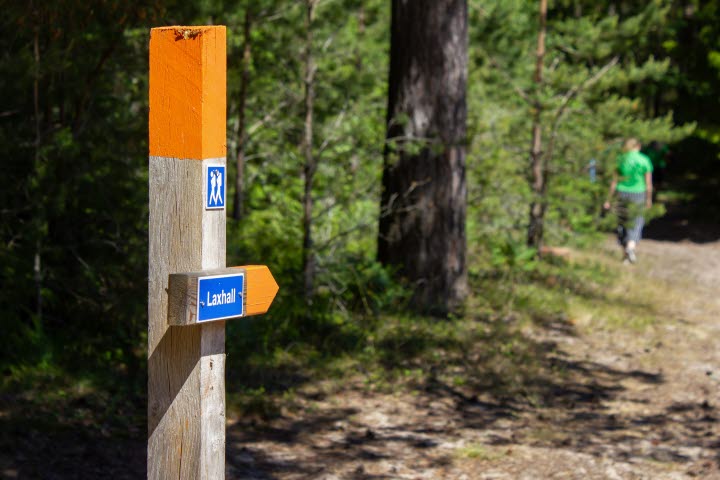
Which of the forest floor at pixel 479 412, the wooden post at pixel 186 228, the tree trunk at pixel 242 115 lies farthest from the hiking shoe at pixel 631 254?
the wooden post at pixel 186 228

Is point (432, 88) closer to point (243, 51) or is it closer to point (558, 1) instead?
point (243, 51)

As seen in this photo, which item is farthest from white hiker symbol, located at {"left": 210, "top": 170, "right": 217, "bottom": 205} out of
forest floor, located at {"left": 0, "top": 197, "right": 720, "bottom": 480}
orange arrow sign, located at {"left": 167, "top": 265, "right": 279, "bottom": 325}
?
forest floor, located at {"left": 0, "top": 197, "right": 720, "bottom": 480}

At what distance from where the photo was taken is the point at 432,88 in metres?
8.67

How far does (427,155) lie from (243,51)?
6.61ft

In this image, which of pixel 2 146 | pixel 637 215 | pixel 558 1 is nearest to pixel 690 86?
pixel 558 1

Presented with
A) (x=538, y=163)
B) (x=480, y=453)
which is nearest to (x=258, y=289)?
(x=480, y=453)

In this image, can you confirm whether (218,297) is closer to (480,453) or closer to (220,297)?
(220,297)

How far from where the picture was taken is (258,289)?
2887 mm

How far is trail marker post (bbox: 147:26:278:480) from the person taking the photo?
2777 mm

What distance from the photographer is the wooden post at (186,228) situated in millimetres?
2785

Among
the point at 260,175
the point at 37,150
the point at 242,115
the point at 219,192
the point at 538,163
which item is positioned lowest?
the point at 219,192

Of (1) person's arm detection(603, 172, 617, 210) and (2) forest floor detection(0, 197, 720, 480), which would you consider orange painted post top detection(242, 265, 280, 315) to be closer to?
(2) forest floor detection(0, 197, 720, 480)

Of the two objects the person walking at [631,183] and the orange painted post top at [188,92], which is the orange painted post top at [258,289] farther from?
the person walking at [631,183]

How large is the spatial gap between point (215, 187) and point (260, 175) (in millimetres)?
6935
